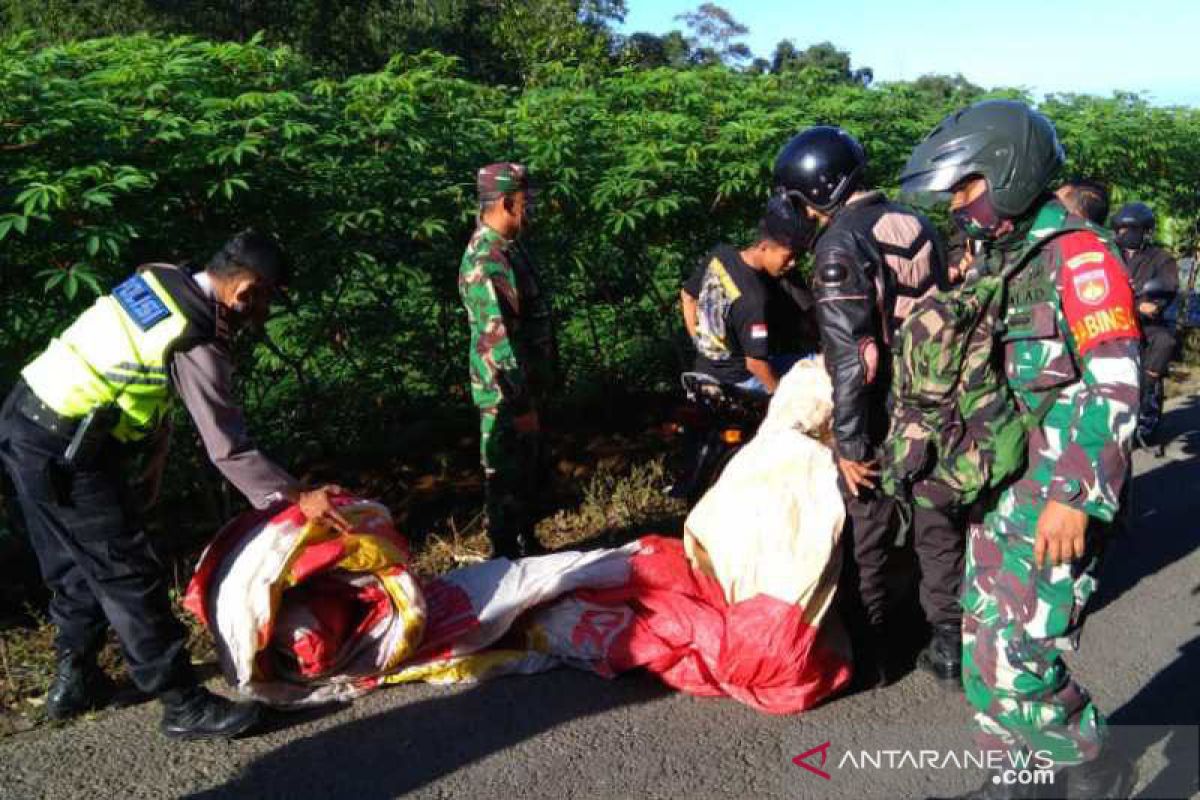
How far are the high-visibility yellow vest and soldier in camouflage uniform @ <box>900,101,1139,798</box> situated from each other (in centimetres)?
230

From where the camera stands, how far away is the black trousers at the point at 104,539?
319 centimetres

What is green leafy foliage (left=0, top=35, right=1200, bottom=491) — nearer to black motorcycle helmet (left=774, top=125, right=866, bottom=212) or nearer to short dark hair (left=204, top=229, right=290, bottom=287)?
short dark hair (left=204, top=229, right=290, bottom=287)

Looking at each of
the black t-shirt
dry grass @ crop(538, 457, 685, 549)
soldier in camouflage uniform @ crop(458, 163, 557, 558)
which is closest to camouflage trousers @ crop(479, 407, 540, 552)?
soldier in camouflage uniform @ crop(458, 163, 557, 558)

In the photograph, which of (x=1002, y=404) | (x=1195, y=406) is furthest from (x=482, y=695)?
(x=1195, y=406)

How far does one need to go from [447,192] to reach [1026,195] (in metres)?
3.19

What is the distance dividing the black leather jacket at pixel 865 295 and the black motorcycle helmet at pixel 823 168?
13 cm

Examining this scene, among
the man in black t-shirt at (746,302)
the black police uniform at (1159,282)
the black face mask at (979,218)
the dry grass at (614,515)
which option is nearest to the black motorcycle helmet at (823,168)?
the man in black t-shirt at (746,302)

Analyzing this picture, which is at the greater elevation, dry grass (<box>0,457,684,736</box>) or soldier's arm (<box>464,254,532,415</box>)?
soldier's arm (<box>464,254,532,415</box>)

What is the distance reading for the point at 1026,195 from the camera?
8.63 ft

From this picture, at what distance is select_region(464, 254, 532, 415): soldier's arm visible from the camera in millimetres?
4328

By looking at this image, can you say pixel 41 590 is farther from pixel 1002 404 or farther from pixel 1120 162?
pixel 1120 162

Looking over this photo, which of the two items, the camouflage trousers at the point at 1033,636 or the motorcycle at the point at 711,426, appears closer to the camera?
the camouflage trousers at the point at 1033,636

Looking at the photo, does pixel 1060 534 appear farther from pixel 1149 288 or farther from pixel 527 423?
pixel 1149 288

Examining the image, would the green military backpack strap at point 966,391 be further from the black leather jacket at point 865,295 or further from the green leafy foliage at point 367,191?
the green leafy foliage at point 367,191
